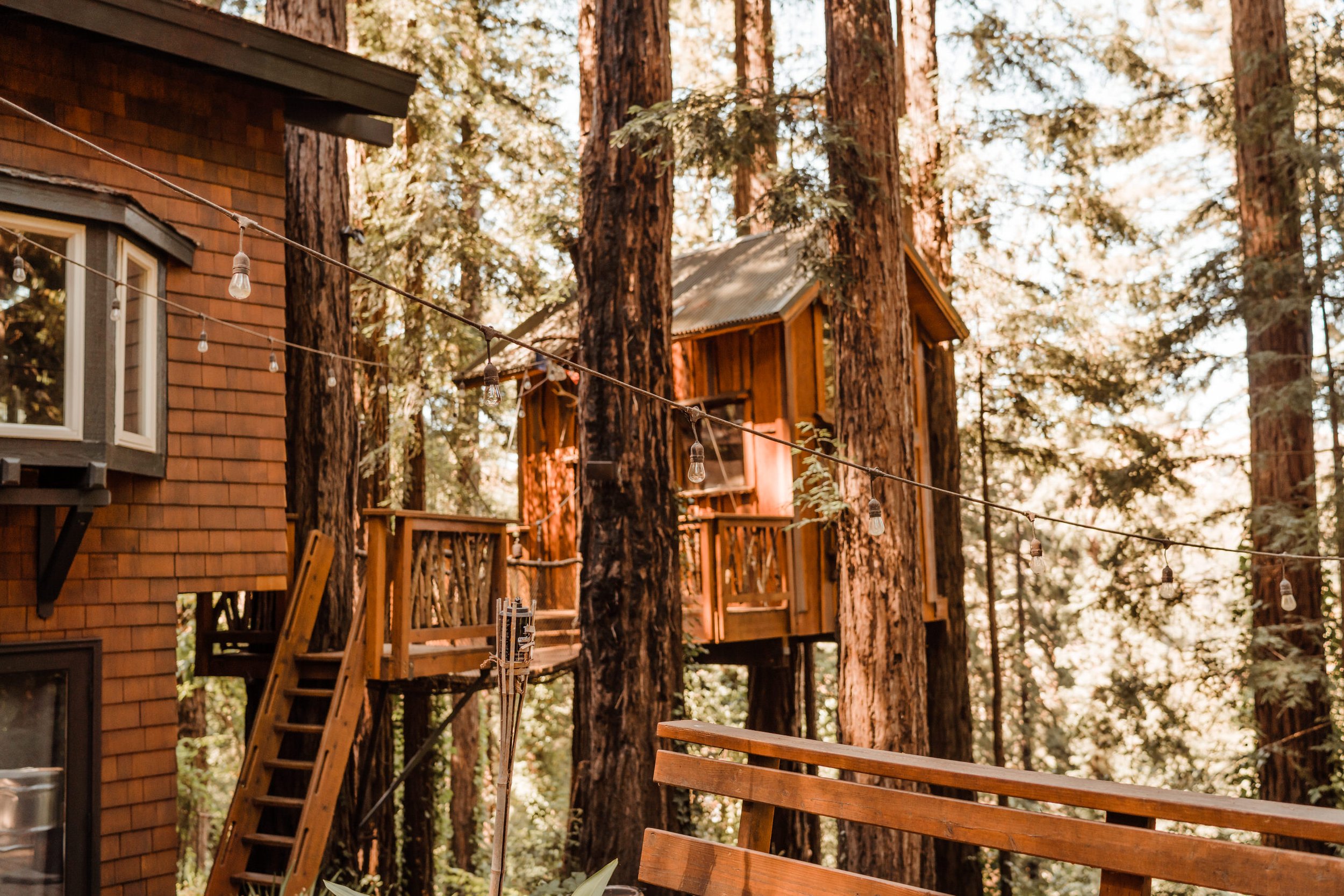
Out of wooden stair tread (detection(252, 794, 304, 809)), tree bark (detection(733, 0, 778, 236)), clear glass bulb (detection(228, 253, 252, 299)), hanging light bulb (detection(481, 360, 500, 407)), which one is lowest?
wooden stair tread (detection(252, 794, 304, 809))

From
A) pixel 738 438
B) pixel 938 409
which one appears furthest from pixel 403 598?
pixel 938 409

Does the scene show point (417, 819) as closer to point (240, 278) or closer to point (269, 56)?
point (269, 56)

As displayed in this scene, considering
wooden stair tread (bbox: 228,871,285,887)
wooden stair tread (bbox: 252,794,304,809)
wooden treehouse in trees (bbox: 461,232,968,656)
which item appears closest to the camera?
wooden stair tread (bbox: 228,871,285,887)

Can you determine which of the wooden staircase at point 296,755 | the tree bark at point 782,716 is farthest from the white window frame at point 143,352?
the tree bark at point 782,716

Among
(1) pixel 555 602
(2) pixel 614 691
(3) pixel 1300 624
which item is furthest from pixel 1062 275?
(2) pixel 614 691

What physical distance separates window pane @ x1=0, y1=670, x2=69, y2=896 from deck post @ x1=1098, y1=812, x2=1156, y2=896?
6018 millimetres

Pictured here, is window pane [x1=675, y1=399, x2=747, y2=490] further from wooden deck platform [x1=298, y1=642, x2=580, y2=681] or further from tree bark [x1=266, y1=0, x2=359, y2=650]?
tree bark [x1=266, y1=0, x2=359, y2=650]

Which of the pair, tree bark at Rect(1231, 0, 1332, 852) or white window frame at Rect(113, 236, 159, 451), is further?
tree bark at Rect(1231, 0, 1332, 852)

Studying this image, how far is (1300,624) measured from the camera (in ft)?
34.3

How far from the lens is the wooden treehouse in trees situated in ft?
32.4

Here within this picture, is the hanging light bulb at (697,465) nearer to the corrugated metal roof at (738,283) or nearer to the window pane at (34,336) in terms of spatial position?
the window pane at (34,336)

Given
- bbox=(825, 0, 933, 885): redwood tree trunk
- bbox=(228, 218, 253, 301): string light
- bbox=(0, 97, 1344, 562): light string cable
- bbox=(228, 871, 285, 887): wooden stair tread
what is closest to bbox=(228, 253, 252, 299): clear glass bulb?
bbox=(228, 218, 253, 301): string light

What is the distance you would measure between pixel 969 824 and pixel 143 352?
19.3 feet

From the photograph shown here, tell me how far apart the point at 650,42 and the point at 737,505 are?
4.85 metres
